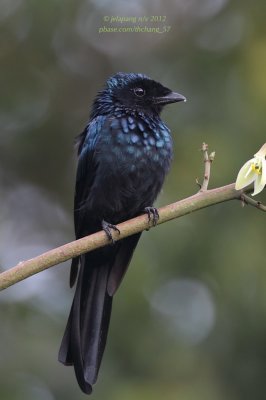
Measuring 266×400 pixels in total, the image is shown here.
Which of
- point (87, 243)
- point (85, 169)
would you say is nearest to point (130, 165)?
point (85, 169)

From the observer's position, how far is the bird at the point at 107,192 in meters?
4.93

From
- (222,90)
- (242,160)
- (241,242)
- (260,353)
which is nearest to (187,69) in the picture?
(222,90)

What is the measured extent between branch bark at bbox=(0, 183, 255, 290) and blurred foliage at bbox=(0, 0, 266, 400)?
1812 millimetres

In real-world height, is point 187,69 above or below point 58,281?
above

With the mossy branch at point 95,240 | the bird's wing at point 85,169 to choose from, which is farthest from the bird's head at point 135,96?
the mossy branch at point 95,240

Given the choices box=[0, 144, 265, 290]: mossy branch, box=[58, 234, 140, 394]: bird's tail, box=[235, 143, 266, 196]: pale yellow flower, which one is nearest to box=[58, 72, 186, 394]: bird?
box=[58, 234, 140, 394]: bird's tail

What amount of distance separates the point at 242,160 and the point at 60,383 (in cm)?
200

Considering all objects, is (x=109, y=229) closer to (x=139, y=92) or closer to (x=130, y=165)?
(x=130, y=165)

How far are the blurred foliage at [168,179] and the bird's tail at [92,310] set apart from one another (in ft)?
2.50

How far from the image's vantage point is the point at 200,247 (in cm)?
599

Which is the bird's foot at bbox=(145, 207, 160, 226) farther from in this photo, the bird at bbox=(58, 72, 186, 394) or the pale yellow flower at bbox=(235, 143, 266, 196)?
the pale yellow flower at bbox=(235, 143, 266, 196)

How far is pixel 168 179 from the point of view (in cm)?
621

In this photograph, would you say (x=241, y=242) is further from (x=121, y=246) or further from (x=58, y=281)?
(x=58, y=281)

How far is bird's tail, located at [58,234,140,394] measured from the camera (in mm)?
4723
